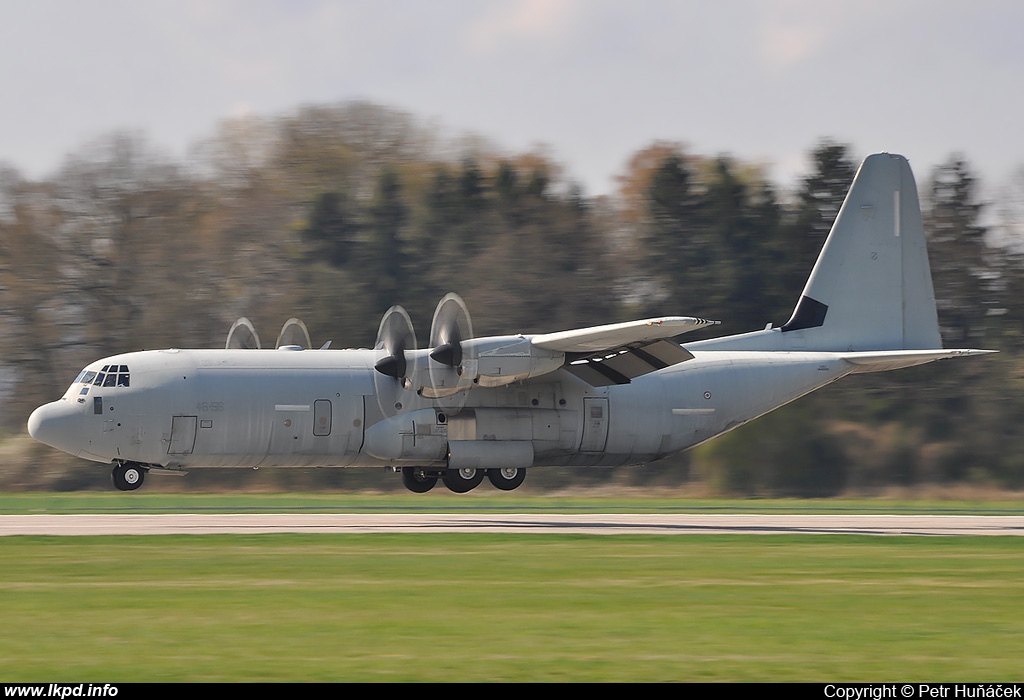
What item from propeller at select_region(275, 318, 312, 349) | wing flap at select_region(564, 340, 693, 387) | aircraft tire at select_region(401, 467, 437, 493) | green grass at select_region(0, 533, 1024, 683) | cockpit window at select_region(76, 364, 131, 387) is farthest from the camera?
propeller at select_region(275, 318, 312, 349)

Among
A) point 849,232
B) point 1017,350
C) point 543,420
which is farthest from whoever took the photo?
point 1017,350

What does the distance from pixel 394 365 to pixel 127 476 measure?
19.1 feet

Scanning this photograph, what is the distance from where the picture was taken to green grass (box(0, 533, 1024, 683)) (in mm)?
9617

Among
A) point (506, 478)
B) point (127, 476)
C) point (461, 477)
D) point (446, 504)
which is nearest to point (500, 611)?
point (461, 477)

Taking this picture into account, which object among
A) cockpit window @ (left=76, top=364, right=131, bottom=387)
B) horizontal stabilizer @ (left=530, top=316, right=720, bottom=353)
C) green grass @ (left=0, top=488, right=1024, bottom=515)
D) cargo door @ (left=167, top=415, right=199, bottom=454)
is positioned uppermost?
horizontal stabilizer @ (left=530, top=316, right=720, bottom=353)

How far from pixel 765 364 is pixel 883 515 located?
174 inches

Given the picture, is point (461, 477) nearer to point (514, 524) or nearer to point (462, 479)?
point (462, 479)

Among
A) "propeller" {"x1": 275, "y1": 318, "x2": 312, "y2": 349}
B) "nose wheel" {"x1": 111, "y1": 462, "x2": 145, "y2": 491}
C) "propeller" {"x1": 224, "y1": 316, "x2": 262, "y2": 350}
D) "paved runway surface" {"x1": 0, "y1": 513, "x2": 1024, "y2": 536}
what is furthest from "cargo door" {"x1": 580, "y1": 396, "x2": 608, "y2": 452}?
"nose wheel" {"x1": 111, "y1": 462, "x2": 145, "y2": 491}

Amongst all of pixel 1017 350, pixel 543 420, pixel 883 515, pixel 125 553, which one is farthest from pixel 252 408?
pixel 1017 350

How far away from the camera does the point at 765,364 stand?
28.5 meters

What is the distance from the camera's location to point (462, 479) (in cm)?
2777

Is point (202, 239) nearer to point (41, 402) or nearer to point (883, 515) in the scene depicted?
point (41, 402)

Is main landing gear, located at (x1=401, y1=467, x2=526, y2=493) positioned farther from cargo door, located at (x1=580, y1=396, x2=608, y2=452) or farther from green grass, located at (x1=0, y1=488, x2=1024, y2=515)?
cargo door, located at (x1=580, y1=396, x2=608, y2=452)

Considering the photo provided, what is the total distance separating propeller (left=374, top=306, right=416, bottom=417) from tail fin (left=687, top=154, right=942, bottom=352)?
7361 millimetres
